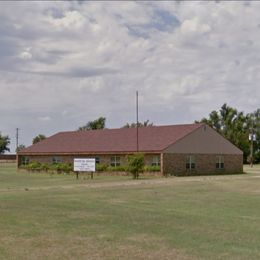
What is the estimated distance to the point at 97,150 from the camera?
59.5 m

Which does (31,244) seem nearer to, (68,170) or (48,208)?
(48,208)

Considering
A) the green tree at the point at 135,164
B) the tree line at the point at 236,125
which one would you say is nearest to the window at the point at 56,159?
the green tree at the point at 135,164

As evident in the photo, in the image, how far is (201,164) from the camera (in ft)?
188

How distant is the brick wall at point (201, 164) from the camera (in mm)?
53500

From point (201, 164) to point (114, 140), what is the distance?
990 centimetres

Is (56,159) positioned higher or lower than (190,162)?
higher

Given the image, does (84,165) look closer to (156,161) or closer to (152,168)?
(152,168)

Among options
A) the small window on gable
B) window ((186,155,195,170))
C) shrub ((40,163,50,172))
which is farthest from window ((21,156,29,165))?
window ((186,155,195,170))

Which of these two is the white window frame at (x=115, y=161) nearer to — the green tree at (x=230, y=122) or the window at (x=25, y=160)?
the window at (x=25, y=160)

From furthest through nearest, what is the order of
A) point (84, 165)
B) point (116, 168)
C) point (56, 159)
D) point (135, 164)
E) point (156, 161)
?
point (56, 159)
point (116, 168)
point (156, 161)
point (84, 165)
point (135, 164)

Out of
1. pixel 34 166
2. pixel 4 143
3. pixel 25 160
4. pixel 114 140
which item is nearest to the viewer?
pixel 114 140

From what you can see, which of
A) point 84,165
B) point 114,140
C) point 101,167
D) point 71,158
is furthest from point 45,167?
point 84,165

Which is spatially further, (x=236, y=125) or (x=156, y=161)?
(x=236, y=125)

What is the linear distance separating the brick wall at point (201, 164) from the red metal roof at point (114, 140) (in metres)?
1.49
